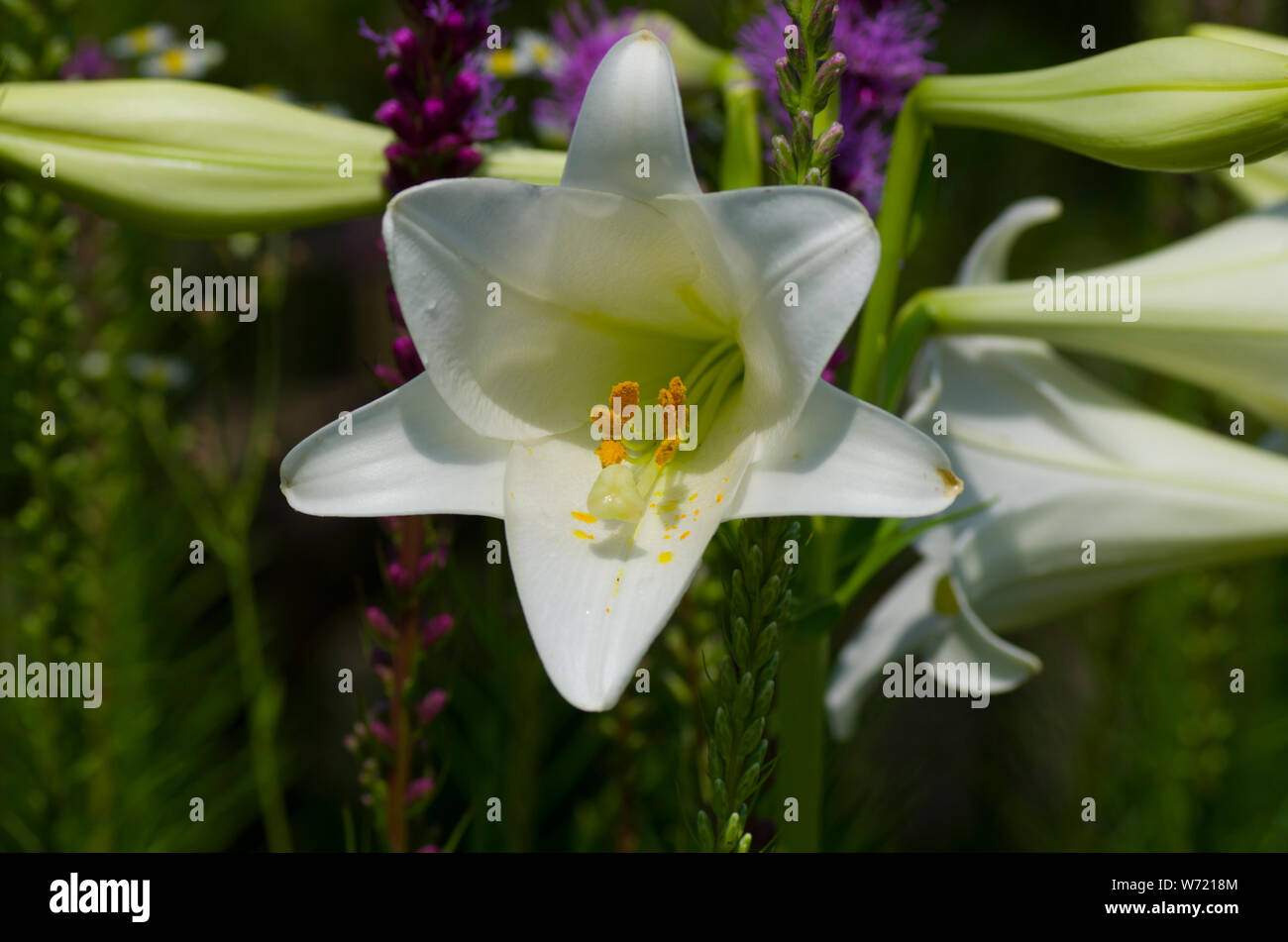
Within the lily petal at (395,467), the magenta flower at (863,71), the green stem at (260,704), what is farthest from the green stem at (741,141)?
the green stem at (260,704)

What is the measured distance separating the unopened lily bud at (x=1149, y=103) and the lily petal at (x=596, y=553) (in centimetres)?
24

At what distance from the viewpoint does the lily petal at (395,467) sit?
55 centimetres

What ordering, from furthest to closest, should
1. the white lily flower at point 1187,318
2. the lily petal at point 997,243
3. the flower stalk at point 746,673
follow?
1. the lily petal at point 997,243
2. the white lily flower at point 1187,318
3. the flower stalk at point 746,673

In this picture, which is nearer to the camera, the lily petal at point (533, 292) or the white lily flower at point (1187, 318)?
the lily petal at point (533, 292)

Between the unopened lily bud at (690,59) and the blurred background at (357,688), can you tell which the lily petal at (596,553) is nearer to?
the blurred background at (357,688)

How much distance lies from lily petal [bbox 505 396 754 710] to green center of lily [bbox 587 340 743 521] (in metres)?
0.01

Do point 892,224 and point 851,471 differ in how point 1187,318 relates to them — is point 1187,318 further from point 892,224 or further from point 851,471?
point 851,471

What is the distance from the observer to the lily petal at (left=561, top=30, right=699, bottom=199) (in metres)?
0.52

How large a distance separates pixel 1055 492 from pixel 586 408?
1.12 feet

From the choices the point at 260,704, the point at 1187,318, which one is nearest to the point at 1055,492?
the point at 1187,318

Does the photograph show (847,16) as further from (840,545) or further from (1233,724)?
(1233,724)

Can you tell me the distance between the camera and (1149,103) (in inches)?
23.4
